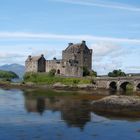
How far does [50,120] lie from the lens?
4325 centimetres

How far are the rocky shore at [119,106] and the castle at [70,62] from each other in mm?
60813

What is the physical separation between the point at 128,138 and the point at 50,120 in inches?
425

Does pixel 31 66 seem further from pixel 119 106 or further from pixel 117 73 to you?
pixel 119 106

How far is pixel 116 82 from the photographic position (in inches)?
4141

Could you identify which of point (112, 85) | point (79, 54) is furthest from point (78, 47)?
point (112, 85)

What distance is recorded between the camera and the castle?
Answer: 384 feet

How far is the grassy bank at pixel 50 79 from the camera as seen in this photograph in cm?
10675

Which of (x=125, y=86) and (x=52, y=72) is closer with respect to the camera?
(x=125, y=86)

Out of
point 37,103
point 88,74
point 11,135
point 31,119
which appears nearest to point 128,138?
point 11,135

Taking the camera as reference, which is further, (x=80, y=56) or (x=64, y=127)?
(x=80, y=56)

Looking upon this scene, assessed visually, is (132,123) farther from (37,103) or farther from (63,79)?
(63,79)

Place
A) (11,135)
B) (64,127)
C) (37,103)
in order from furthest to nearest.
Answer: (37,103), (64,127), (11,135)

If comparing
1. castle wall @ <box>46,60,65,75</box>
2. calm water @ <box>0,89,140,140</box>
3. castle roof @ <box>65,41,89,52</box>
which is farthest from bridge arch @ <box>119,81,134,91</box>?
calm water @ <box>0,89,140,140</box>

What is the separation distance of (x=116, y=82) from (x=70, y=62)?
1784cm
